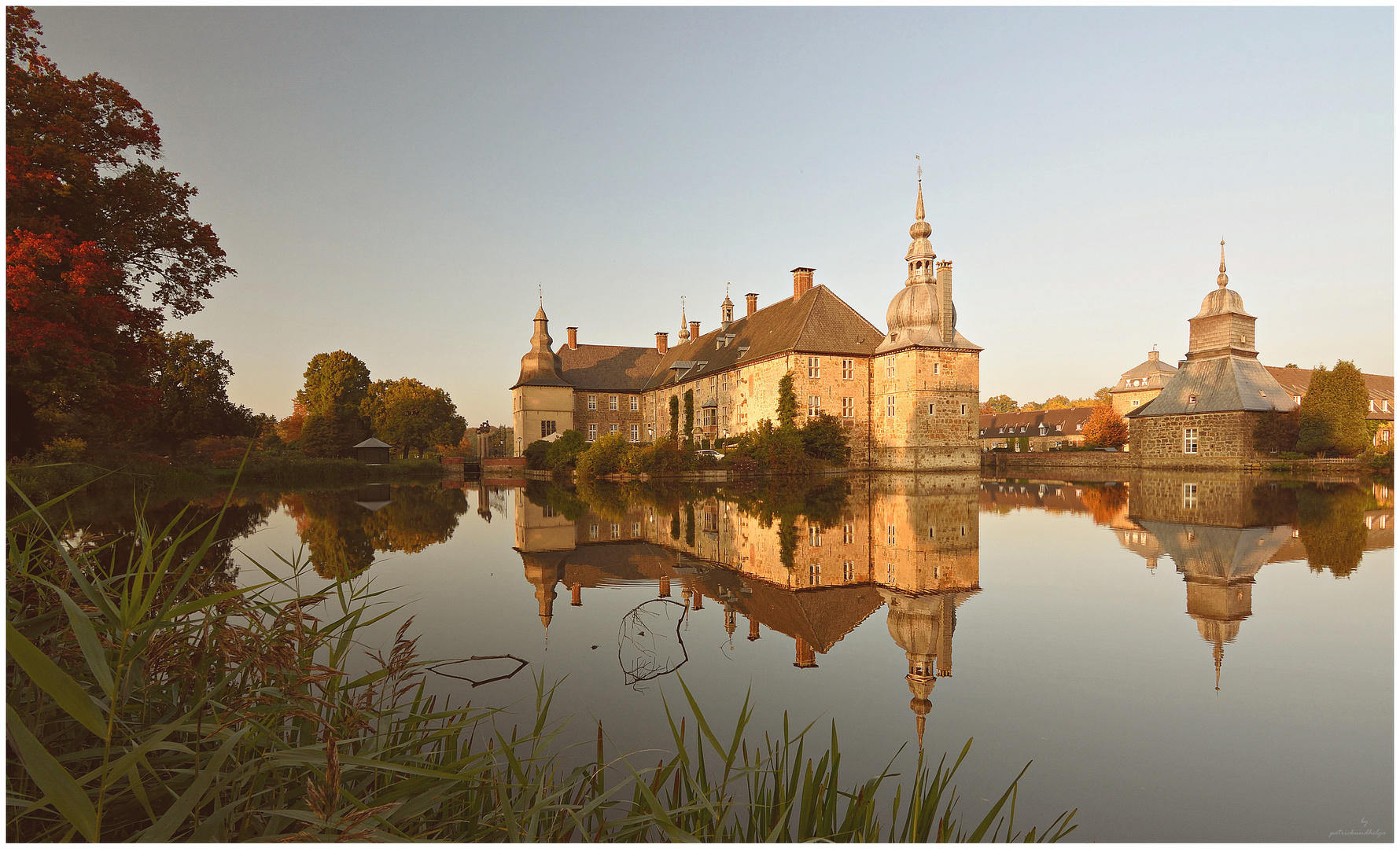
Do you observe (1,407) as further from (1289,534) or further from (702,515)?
(1289,534)

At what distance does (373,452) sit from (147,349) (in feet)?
113

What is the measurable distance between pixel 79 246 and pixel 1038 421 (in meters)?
72.9

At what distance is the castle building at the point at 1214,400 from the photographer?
3198cm

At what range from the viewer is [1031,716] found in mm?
3764

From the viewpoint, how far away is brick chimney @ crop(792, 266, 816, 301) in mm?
36531

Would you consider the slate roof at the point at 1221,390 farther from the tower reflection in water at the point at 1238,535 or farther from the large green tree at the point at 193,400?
the large green tree at the point at 193,400

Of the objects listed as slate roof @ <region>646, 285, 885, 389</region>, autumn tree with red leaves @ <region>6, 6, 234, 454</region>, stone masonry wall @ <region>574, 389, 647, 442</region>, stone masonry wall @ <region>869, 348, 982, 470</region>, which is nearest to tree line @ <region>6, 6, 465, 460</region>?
autumn tree with red leaves @ <region>6, 6, 234, 454</region>

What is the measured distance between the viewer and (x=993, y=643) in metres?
5.11

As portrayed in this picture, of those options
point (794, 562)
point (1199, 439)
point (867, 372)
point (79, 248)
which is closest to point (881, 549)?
point (794, 562)

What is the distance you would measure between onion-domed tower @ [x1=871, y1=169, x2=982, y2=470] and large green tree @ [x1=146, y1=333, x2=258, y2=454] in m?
31.9

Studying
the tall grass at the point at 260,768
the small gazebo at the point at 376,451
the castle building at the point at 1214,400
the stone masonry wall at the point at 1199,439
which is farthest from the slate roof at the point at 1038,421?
the tall grass at the point at 260,768

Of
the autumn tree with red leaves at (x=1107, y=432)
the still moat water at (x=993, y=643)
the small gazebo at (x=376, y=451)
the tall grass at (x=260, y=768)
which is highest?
the autumn tree with red leaves at (x=1107, y=432)

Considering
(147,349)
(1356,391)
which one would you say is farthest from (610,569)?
(1356,391)

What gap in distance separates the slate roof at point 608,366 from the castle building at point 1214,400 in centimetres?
3082
